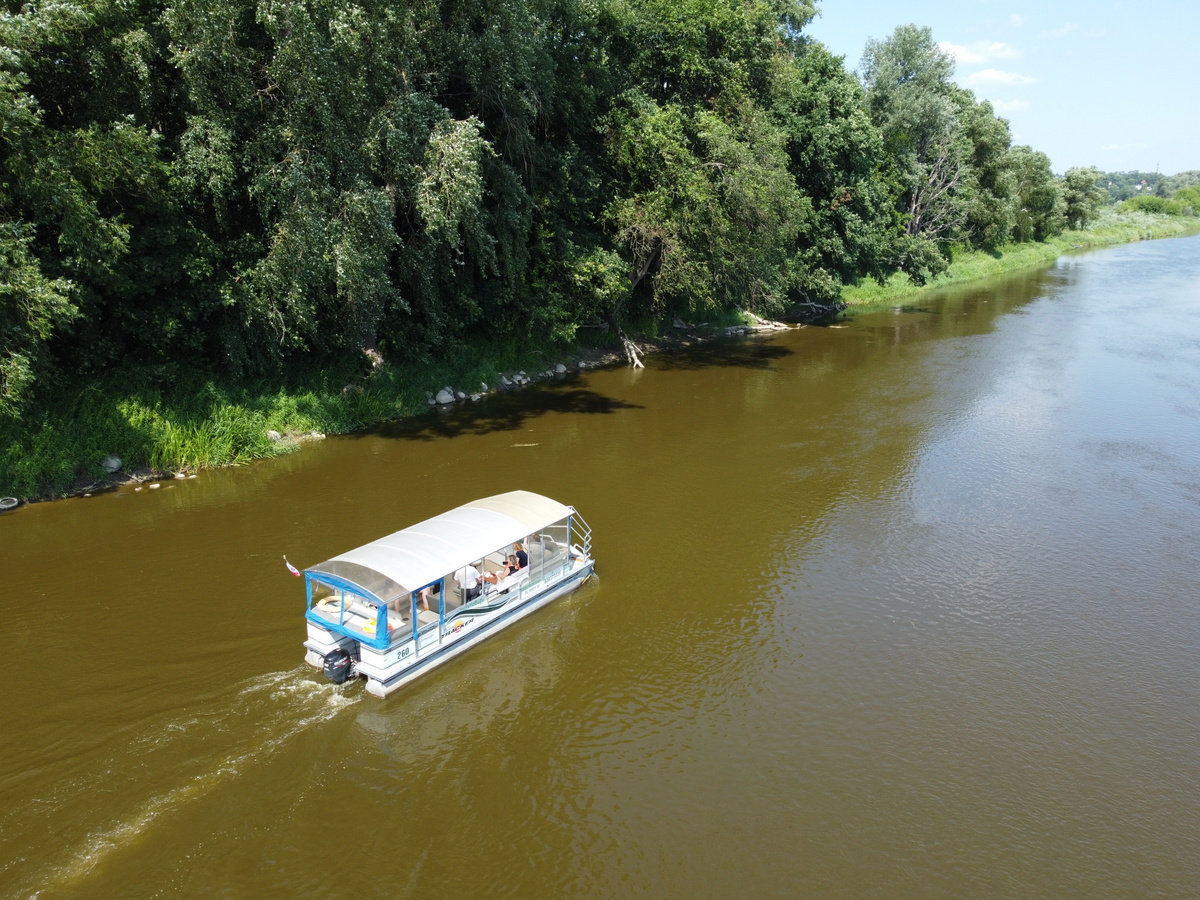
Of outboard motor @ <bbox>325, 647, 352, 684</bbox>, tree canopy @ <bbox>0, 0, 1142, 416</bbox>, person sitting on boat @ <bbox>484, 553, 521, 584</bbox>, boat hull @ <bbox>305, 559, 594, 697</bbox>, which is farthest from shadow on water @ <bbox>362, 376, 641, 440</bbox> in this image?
outboard motor @ <bbox>325, 647, 352, 684</bbox>

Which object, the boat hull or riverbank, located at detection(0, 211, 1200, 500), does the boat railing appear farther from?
riverbank, located at detection(0, 211, 1200, 500)

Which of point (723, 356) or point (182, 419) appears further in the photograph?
point (723, 356)

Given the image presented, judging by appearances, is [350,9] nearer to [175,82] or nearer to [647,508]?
[175,82]

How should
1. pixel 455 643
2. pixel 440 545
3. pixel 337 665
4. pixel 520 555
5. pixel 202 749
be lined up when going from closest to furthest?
pixel 202 749
pixel 337 665
pixel 455 643
pixel 440 545
pixel 520 555

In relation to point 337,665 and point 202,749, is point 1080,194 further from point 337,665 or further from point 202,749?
point 202,749

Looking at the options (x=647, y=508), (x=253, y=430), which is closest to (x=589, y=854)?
(x=647, y=508)

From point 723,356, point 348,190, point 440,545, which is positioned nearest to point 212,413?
point 348,190

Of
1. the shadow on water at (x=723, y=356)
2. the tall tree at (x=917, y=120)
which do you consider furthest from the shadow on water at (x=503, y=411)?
the tall tree at (x=917, y=120)
